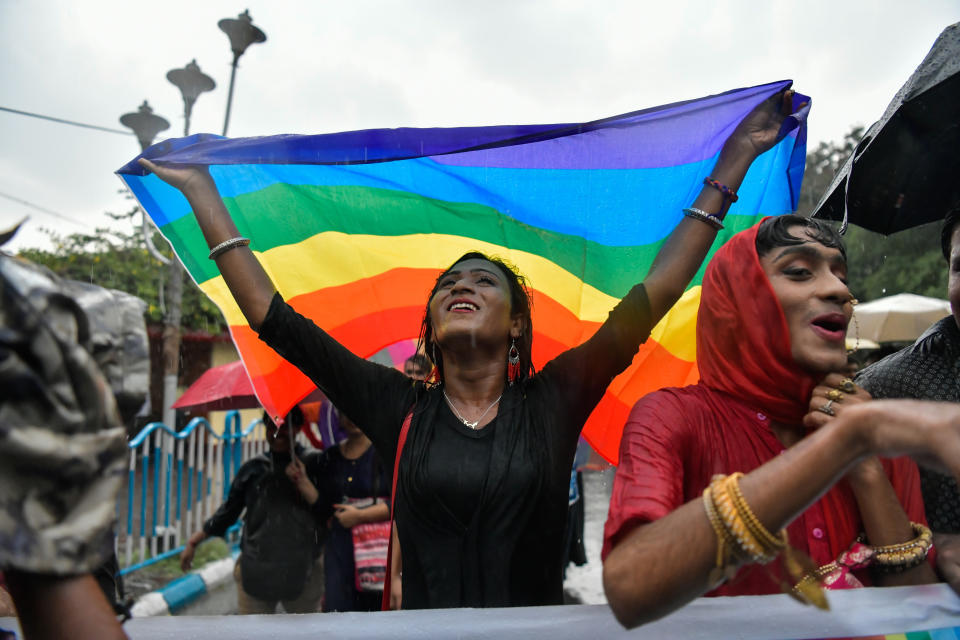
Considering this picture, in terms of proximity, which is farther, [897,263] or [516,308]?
[897,263]

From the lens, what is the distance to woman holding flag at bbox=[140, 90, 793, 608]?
176cm

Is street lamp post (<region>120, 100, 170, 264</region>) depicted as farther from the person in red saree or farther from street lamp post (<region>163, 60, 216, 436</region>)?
the person in red saree

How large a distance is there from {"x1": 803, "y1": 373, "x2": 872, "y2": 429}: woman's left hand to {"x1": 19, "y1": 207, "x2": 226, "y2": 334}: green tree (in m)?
14.2

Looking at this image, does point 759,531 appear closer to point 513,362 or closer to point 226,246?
point 513,362

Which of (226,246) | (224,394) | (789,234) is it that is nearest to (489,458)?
(789,234)

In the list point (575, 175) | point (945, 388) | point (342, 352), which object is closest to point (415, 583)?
point (342, 352)

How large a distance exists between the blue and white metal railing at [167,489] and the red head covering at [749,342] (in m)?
5.41

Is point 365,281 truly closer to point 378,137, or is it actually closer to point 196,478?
point 378,137

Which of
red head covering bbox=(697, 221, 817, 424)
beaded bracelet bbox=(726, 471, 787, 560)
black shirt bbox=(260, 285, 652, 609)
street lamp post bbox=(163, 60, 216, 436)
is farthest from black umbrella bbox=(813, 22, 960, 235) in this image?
street lamp post bbox=(163, 60, 216, 436)

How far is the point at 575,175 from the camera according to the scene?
2.39 meters

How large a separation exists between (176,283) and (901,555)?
308 inches

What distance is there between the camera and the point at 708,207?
2066mm

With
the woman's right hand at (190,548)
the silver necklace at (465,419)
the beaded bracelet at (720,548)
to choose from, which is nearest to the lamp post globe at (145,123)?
the woman's right hand at (190,548)

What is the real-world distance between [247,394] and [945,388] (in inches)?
164
